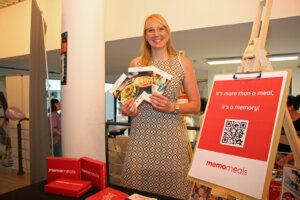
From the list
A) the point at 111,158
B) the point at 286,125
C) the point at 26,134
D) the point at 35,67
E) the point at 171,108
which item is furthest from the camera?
the point at 26,134

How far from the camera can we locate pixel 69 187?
112cm

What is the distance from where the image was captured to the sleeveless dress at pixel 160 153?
4.45ft

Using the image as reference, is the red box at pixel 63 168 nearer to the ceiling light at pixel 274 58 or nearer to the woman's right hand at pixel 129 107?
the woman's right hand at pixel 129 107

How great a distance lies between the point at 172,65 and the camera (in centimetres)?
142

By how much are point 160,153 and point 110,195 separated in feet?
1.36

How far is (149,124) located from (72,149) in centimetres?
88

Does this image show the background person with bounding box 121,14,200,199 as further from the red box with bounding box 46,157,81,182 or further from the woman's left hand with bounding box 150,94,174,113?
the red box with bounding box 46,157,81,182

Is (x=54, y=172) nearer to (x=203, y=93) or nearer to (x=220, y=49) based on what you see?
(x=220, y=49)

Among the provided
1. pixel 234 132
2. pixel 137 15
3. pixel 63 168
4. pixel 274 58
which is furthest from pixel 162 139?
pixel 274 58

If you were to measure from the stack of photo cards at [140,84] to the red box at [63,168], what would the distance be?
1.49 ft

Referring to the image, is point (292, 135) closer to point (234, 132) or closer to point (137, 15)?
point (234, 132)

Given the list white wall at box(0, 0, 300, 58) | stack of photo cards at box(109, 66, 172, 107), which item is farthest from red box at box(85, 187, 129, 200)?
white wall at box(0, 0, 300, 58)

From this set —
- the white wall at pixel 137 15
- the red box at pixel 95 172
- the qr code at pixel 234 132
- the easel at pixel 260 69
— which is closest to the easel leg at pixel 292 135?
the easel at pixel 260 69

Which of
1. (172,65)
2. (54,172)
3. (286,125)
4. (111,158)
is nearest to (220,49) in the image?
(111,158)
